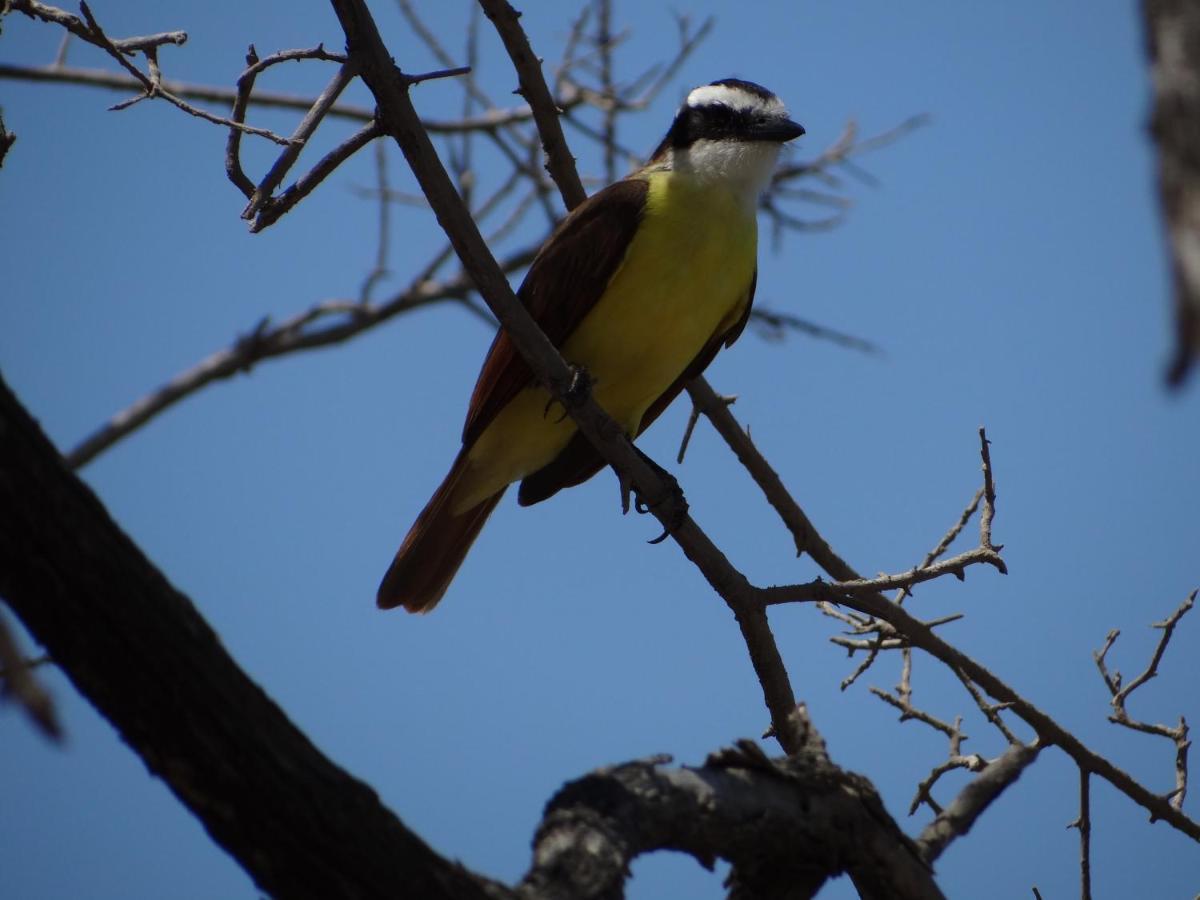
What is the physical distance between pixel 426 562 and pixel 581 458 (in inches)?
31.1

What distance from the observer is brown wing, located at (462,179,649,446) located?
16.2ft

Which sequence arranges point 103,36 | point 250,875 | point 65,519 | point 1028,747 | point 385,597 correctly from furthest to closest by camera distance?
point 385,597, point 1028,747, point 103,36, point 250,875, point 65,519

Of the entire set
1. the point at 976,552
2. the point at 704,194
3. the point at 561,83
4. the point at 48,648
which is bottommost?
the point at 48,648

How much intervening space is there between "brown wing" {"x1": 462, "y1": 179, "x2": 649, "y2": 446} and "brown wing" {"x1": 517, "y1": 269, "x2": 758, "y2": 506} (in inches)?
22.6

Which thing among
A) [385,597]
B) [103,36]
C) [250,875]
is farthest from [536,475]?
[250,875]

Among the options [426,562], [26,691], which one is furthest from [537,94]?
[26,691]

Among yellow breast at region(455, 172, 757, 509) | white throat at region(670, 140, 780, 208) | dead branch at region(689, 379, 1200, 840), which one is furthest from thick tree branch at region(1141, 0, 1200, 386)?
white throat at region(670, 140, 780, 208)

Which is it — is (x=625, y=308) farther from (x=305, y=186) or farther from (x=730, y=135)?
(x=305, y=186)

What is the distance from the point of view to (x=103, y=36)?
3.19m

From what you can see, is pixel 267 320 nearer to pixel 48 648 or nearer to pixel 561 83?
pixel 561 83

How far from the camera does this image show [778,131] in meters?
5.64

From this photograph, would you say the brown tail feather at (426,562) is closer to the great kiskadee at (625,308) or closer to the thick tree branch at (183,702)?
the great kiskadee at (625,308)

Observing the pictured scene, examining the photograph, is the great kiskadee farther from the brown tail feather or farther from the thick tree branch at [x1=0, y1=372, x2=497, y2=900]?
the thick tree branch at [x1=0, y1=372, x2=497, y2=900]

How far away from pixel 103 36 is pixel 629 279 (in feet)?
7.39
